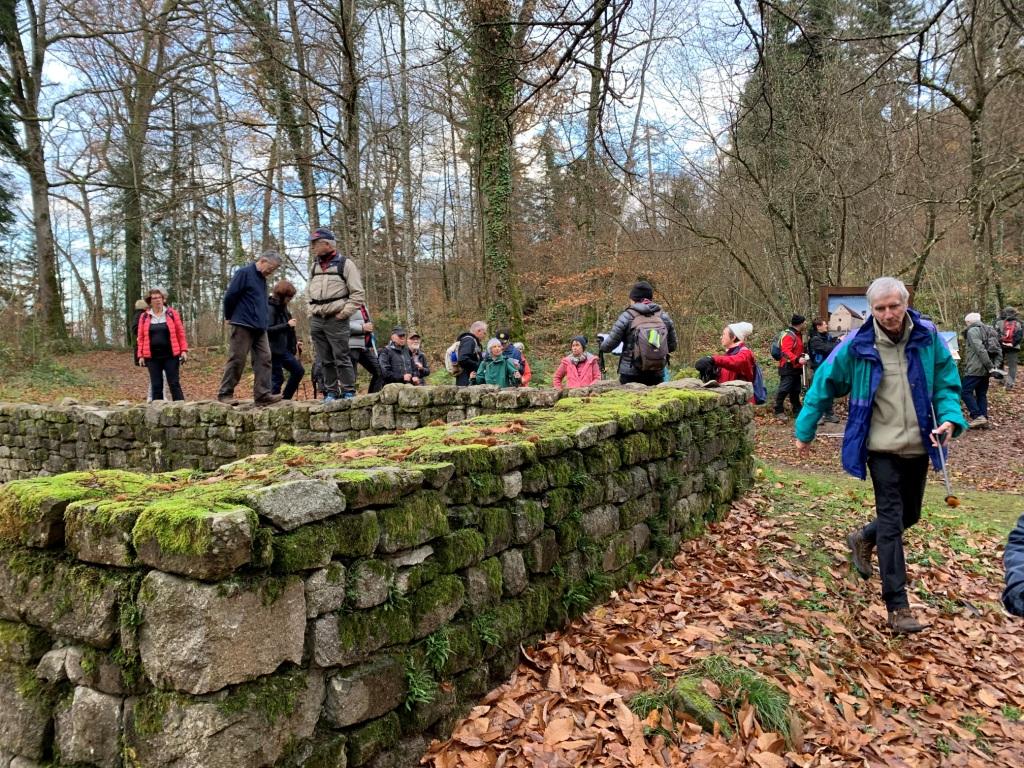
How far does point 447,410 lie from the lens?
6.29 metres

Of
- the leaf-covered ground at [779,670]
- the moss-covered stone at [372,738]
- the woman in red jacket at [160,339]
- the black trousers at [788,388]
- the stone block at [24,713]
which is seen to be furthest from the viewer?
the black trousers at [788,388]

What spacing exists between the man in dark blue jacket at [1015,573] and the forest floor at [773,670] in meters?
1.20

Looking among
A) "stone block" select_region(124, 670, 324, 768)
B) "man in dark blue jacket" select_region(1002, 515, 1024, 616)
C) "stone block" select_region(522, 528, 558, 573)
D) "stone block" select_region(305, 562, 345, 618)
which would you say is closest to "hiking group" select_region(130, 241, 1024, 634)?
"man in dark blue jacket" select_region(1002, 515, 1024, 616)

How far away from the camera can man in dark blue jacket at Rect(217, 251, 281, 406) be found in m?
7.11

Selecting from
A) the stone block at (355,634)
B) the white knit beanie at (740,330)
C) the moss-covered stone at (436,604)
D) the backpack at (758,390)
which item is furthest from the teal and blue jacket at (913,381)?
the white knit beanie at (740,330)

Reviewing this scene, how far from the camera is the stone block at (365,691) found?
2.43 m

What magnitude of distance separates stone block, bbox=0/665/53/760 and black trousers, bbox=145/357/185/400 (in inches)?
277

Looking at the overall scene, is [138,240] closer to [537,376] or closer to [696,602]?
[537,376]

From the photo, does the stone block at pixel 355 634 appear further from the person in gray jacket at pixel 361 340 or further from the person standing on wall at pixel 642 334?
the person in gray jacket at pixel 361 340

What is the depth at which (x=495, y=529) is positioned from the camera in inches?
129

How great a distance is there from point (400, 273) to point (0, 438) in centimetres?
1759

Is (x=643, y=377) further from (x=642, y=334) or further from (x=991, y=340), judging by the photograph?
(x=991, y=340)

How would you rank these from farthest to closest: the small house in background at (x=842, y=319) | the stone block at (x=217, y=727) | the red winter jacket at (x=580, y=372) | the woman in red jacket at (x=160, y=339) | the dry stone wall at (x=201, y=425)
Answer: the small house in background at (x=842, y=319) < the red winter jacket at (x=580, y=372) < the woman in red jacket at (x=160, y=339) < the dry stone wall at (x=201, y=425) < the stone block at (x=217, y=727)

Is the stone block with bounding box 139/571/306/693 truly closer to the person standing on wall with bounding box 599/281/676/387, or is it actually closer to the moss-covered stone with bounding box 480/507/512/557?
the moss-covered stone with bounding box 480/507/512/557
